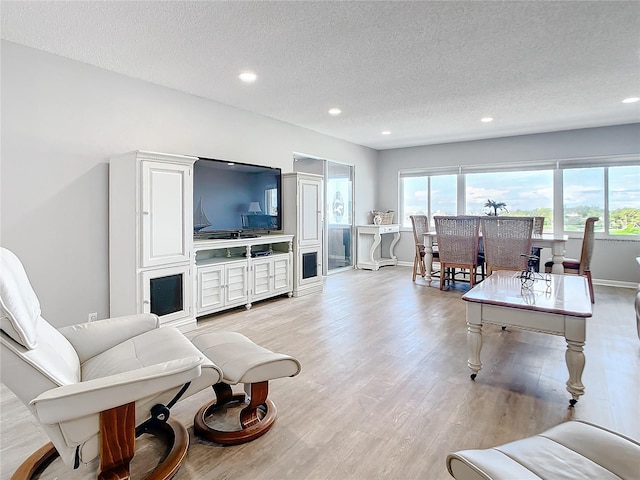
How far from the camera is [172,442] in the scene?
1806 mm

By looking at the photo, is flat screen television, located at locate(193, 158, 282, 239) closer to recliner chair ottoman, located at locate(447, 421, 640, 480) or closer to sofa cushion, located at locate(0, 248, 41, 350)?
sofa cushion, located at locate(0, 248, 41, 350)

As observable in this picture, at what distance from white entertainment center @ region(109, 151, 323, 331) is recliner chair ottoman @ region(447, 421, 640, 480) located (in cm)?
296

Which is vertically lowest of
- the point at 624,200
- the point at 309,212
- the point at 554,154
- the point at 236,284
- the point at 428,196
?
the point at 236,284

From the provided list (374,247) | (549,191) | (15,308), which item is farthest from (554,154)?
(15,308)

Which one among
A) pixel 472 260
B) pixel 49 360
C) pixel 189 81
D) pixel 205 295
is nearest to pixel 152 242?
pixel 205 295

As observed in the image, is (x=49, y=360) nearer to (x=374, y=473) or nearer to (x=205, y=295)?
(x=374, y=473)

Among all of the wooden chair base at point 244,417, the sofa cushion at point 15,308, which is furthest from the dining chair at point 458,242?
the sofa cushion at point 15,308

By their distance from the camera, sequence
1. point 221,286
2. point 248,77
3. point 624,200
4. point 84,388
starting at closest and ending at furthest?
point 84,388
point 248,77
point 221,286
point 624,200

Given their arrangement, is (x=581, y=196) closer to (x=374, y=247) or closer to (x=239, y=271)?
(x=374, y=247)

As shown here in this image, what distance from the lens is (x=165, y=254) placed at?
3428 mm

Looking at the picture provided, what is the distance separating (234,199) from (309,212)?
119 cm

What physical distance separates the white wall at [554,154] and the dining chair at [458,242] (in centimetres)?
228

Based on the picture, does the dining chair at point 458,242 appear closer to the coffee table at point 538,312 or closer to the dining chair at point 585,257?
the dining chair at point 585,257

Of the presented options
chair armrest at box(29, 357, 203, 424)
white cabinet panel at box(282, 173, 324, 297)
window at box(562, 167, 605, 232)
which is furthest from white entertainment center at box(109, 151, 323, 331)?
window at box(562, 167, 605, 232)
